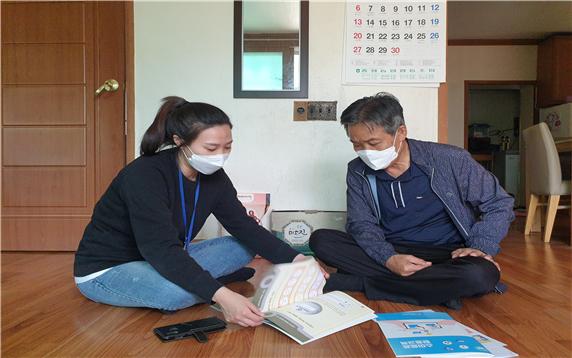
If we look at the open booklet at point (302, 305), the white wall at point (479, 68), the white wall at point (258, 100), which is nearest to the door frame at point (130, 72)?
the white wall at point (258, 100)

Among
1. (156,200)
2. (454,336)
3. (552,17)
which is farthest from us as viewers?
(552,17)

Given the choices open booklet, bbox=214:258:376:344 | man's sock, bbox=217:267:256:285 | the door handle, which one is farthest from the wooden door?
open booklet, bbox=214:258:376:344

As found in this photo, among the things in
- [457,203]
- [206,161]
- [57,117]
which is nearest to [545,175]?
[457,203]

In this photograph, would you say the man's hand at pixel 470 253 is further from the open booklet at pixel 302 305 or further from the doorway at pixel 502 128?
the doorway at pixel 502 128

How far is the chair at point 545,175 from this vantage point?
332 cm

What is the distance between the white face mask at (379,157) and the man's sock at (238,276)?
664mm

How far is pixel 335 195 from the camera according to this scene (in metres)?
2.52

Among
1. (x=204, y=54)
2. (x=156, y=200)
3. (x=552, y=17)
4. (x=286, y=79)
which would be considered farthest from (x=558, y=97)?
(x=156, y=200)

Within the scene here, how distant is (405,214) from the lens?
5.41 ft

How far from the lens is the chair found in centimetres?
332

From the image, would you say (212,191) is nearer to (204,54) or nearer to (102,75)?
(204,54)

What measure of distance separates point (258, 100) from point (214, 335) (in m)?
1.60

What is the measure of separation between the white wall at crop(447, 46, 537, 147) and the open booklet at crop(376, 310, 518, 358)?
5.03 metres

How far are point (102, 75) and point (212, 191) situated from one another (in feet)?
4.96
